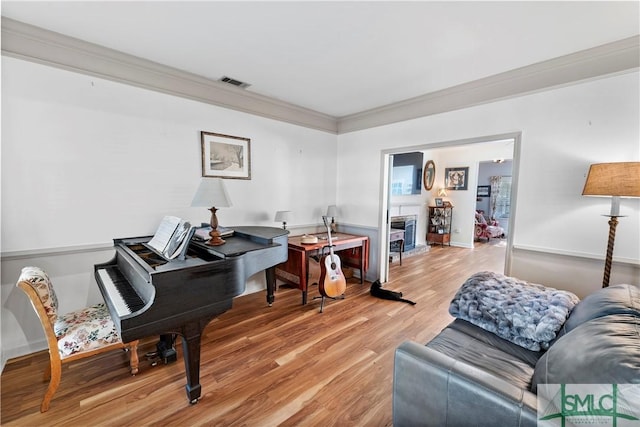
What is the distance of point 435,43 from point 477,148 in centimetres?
509

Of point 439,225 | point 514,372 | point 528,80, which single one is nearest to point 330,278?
point 514,372

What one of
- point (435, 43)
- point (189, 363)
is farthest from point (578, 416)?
point (435, 43)

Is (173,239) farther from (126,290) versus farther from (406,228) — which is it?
(406,228)

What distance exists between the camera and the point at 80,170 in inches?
89.7

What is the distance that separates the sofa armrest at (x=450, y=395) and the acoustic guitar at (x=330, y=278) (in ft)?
5.90

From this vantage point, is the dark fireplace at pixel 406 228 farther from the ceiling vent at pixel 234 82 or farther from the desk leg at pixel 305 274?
the ceiling vent at pixel 234 82

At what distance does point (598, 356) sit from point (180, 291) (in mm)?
1944

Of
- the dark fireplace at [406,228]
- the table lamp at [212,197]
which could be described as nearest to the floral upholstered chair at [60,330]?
the table lamp at [212,197]

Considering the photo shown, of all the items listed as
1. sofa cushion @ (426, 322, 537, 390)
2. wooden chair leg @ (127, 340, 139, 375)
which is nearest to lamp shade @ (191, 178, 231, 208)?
wooden chair leg @ (127, 340, 139, 375)

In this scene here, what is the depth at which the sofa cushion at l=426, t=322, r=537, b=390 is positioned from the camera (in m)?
1.39

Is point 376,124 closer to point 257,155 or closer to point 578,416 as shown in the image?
point 257,155

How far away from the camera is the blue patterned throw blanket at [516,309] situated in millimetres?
1592

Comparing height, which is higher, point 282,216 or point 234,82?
point 234,82

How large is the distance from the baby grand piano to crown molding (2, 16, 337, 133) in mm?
1638
